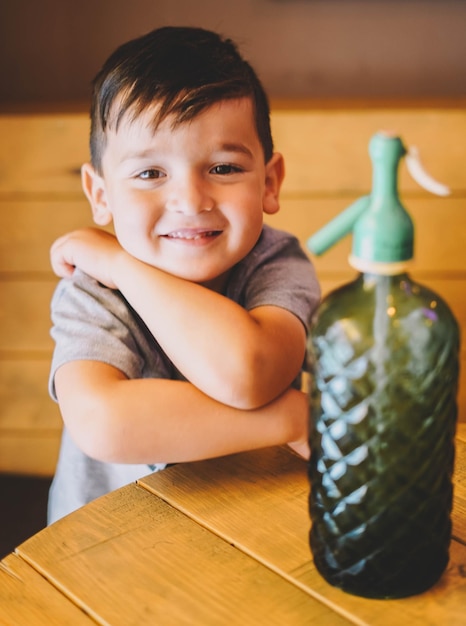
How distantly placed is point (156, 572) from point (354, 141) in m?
1.36

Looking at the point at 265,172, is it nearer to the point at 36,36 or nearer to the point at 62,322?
the point at 62,322

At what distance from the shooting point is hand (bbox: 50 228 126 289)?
0.97 metres

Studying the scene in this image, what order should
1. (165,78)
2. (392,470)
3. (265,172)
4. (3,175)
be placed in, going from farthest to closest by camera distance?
(3,175), (265,172), (165,78), (392,470)

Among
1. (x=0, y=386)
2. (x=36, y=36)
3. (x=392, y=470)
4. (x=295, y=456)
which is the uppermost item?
(x=36, y=36)

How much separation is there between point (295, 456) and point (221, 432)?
0.38 feet

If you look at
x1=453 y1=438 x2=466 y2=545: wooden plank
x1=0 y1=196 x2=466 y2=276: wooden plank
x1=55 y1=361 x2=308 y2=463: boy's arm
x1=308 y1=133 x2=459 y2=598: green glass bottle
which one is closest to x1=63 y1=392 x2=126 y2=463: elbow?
x1=55 y1=361 x2=308 y2=463: boy's arm

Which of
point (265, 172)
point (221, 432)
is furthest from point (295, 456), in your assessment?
point (265, 172)

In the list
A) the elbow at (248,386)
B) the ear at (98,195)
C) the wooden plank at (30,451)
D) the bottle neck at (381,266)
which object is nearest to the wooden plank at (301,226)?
the wooden plank at (30,451)

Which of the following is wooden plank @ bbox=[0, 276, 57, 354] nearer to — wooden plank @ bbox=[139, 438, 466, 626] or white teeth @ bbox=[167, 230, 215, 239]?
white teeth @ bbox=[167, 230, 215, 239]

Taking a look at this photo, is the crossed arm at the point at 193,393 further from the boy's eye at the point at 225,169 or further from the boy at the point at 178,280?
the boy's eye at the point at 225,169

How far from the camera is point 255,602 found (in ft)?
2.02

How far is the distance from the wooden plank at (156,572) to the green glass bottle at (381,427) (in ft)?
0.19

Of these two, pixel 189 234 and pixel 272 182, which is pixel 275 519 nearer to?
pixel 189 234

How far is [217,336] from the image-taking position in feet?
2.64
